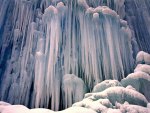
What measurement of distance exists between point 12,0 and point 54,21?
10.8 ft

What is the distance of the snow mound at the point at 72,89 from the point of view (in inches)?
379

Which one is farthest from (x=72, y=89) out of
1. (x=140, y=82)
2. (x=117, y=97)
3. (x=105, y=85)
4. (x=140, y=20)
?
(x=140, y=20)

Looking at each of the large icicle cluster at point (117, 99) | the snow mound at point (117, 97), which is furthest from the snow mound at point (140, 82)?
the snow mound at point (117, 97)

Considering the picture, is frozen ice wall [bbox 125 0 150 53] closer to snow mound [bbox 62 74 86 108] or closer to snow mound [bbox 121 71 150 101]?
snow mound [bbox 121 71 150 101]

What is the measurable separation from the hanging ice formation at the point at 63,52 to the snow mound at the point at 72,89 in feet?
0.92

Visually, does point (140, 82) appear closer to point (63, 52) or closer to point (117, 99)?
point (117, 99)

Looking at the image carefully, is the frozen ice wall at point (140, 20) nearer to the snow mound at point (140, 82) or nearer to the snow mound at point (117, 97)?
the snow mound at point (140, 82)

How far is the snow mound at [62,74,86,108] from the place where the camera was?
9.62 metres

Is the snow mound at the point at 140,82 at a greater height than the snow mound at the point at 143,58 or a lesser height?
lesser

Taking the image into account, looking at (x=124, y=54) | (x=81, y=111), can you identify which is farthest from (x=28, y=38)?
(x=81, y=111)

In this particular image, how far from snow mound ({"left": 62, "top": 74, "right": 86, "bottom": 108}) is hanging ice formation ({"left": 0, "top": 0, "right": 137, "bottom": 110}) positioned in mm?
279

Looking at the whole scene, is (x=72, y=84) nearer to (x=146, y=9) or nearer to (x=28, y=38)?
(x=28, y=38)

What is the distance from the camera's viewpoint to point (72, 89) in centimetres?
971

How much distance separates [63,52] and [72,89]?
1.66 metres
